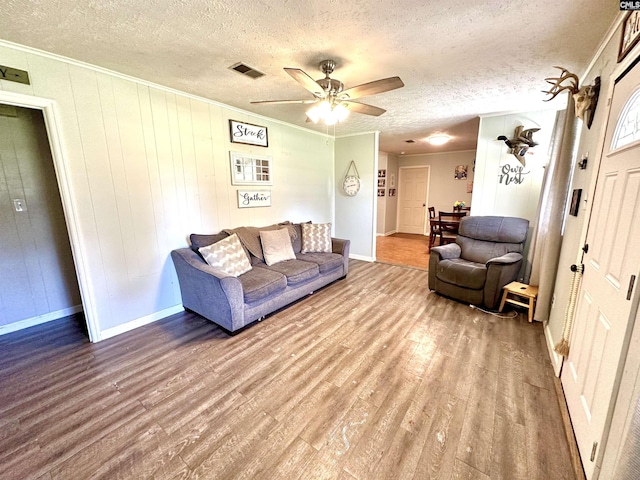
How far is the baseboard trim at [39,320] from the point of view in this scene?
8.75 feet

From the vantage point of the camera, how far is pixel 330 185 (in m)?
5.30

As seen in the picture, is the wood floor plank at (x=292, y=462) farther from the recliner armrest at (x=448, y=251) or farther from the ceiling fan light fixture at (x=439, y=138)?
the ceiling fan light fixture at (x=439, y=138)

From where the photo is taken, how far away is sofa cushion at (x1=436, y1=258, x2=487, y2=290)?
3000mm

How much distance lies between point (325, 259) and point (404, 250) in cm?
304

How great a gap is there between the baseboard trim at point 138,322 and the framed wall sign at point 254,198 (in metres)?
1.52

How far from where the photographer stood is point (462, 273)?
10.2 ft

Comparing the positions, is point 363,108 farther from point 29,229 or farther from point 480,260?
point 29,229

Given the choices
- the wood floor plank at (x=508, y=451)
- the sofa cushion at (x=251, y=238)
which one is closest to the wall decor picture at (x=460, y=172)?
the sofa cushion at (x=251, y=238)

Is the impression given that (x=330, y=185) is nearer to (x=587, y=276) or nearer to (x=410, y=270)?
(x=410, y=270)

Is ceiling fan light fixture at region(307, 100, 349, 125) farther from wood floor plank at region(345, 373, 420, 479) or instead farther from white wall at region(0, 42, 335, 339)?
wood floor plank at region(345, 373, 420, 479)

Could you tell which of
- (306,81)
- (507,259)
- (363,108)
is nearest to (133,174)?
(306,81)

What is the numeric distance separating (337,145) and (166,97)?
3164 millimetres

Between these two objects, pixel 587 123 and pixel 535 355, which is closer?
pixel 587 123

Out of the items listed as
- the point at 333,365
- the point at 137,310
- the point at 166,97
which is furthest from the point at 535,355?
the point at 166,97
